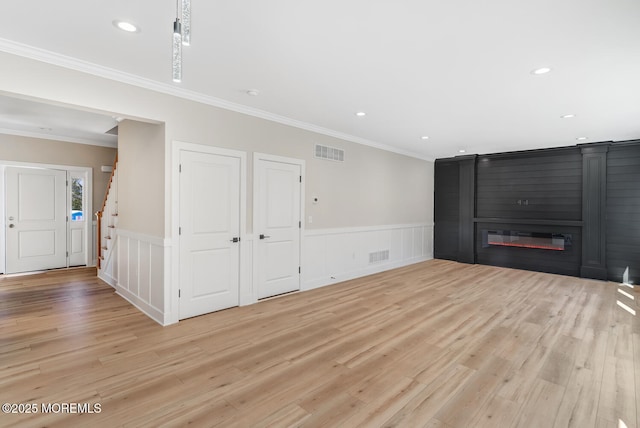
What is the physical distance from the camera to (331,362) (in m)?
2.82

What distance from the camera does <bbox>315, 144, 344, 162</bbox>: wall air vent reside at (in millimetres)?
5425

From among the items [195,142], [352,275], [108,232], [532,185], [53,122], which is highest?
[53,122]

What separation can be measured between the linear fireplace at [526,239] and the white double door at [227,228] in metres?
5.35

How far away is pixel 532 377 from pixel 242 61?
12.7 ft

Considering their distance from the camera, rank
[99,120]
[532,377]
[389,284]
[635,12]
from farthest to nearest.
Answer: [389,284], [99,120], [532,377], [635,12]

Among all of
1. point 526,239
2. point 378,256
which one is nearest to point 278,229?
point 378,256

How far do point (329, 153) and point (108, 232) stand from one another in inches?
171

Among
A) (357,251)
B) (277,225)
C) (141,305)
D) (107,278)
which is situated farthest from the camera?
(357,251)

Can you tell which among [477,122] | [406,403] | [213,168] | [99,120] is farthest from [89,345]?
[477,122]

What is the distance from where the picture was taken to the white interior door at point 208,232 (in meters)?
3.82

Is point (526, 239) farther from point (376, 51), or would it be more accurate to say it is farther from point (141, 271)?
point (141, 271)

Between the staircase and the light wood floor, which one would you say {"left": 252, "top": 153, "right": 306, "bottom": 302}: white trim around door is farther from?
the staircase

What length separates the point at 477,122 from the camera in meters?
4.95

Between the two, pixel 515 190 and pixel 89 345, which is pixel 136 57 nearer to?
pixel 89 345
